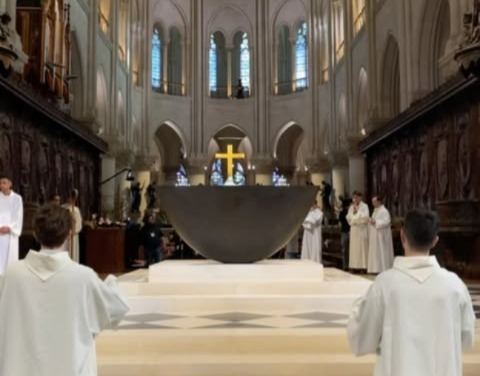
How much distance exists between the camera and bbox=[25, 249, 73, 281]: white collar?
8.92ft

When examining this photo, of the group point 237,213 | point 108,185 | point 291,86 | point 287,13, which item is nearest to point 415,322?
point 237,213

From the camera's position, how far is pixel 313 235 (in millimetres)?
13859

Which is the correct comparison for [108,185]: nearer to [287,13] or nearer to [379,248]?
[379,248]

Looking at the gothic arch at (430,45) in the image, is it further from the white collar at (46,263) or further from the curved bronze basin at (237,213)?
the white collar at (46,263)

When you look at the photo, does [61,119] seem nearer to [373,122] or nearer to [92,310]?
[373,122]

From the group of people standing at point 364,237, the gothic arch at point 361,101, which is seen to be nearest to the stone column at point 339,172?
the gothic arch at point 361,101

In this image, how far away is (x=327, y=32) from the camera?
3020cm

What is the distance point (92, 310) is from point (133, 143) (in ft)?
93.4

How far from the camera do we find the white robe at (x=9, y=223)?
27.9ft

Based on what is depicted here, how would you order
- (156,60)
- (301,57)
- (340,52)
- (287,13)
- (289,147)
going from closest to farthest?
(340,52)
(156,60)
(287,13)
(301,57)
(289,147)

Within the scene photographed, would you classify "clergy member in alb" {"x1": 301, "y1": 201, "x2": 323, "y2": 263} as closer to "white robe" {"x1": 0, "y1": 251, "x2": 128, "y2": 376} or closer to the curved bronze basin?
the curved bronze basin

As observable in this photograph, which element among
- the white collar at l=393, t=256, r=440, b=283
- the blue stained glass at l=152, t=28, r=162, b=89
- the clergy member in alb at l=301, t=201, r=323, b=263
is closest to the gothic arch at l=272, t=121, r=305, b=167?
the blue stained glass at l=152, t=28, r=162, b=89

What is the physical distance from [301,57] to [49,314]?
113ft

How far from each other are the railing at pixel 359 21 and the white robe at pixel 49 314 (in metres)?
22.1
